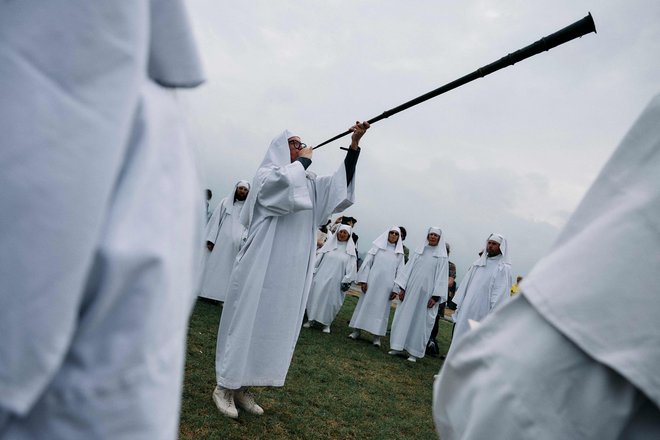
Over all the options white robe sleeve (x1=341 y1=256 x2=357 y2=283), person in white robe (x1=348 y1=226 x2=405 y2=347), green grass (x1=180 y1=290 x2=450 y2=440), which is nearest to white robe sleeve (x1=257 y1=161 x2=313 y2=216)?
green grass (x1=180 y1=290 x2=450 y2=440)

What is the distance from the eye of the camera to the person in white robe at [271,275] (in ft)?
12.5

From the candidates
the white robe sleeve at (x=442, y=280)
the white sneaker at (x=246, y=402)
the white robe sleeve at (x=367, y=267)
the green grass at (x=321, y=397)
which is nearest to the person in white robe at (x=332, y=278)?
the white robe sleeve at (x=367, y=267)

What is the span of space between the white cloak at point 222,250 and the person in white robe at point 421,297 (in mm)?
3316

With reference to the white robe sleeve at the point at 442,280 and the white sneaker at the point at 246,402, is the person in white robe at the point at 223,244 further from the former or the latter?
the white sneaker at the point at 246,402

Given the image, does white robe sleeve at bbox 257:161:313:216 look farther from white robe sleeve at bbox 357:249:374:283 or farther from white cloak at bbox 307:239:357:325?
white robe sleeve at bbox 357:249:374:283

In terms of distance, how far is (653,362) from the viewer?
37.4 inches

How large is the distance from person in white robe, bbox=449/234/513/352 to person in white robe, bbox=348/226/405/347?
5.60ft

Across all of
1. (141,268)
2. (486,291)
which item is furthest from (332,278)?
(141,268)

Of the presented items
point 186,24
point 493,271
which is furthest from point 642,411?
point 493,271

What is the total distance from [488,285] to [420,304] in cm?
149

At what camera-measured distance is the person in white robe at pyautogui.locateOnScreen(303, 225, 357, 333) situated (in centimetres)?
953

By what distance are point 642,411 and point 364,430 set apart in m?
3.73

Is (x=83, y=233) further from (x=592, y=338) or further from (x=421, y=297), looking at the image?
(x=421, y=297)

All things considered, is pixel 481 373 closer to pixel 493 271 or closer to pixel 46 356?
pixel 46 356
